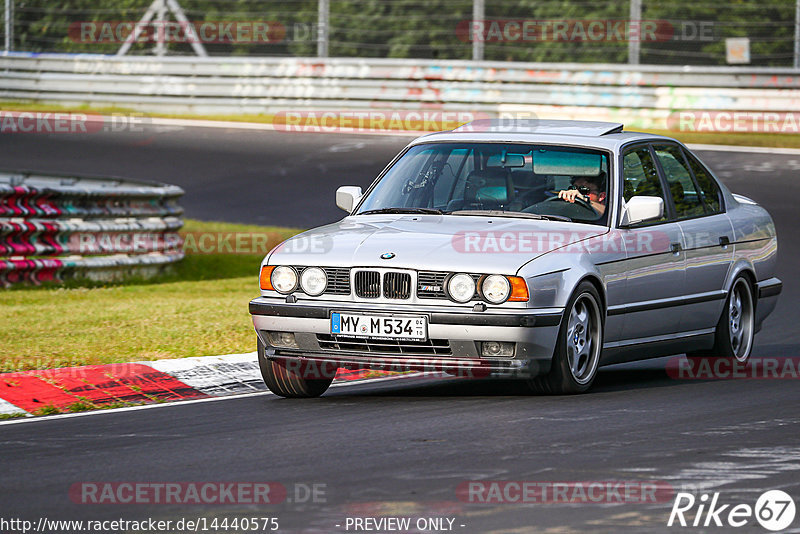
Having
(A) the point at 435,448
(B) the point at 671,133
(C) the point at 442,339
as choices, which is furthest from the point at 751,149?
(A) the point at 435,448

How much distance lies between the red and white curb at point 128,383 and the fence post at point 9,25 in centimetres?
1957

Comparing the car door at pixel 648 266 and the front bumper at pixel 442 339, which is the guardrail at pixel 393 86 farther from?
the front bumper at pixel 442 339

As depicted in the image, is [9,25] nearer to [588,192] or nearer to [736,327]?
[736,327]

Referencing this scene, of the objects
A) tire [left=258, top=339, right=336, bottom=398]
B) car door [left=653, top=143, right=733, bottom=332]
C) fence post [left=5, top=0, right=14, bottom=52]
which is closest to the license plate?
tire [left=258, top=339, right=336, bottom=398]

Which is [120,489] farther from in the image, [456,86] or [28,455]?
[456,86]

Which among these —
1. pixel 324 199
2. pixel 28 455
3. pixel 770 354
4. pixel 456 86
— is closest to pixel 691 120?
pixel 456 86

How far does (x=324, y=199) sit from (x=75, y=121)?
8879 mm

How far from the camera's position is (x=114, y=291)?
14984 mm

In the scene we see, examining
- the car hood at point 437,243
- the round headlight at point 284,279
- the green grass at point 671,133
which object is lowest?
the round headlight at point 284,279

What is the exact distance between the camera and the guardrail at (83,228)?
568 inches

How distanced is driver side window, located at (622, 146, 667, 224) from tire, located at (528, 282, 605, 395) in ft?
3.13

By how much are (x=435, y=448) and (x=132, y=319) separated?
5827 millimetres

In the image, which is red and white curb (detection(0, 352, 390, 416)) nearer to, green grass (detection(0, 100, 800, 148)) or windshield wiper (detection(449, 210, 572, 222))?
windshield wiper (detection(449, 210, 572, 222))

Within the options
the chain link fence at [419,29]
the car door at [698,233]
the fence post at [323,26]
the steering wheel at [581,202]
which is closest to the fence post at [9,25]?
the chain link fence at [419,29]
